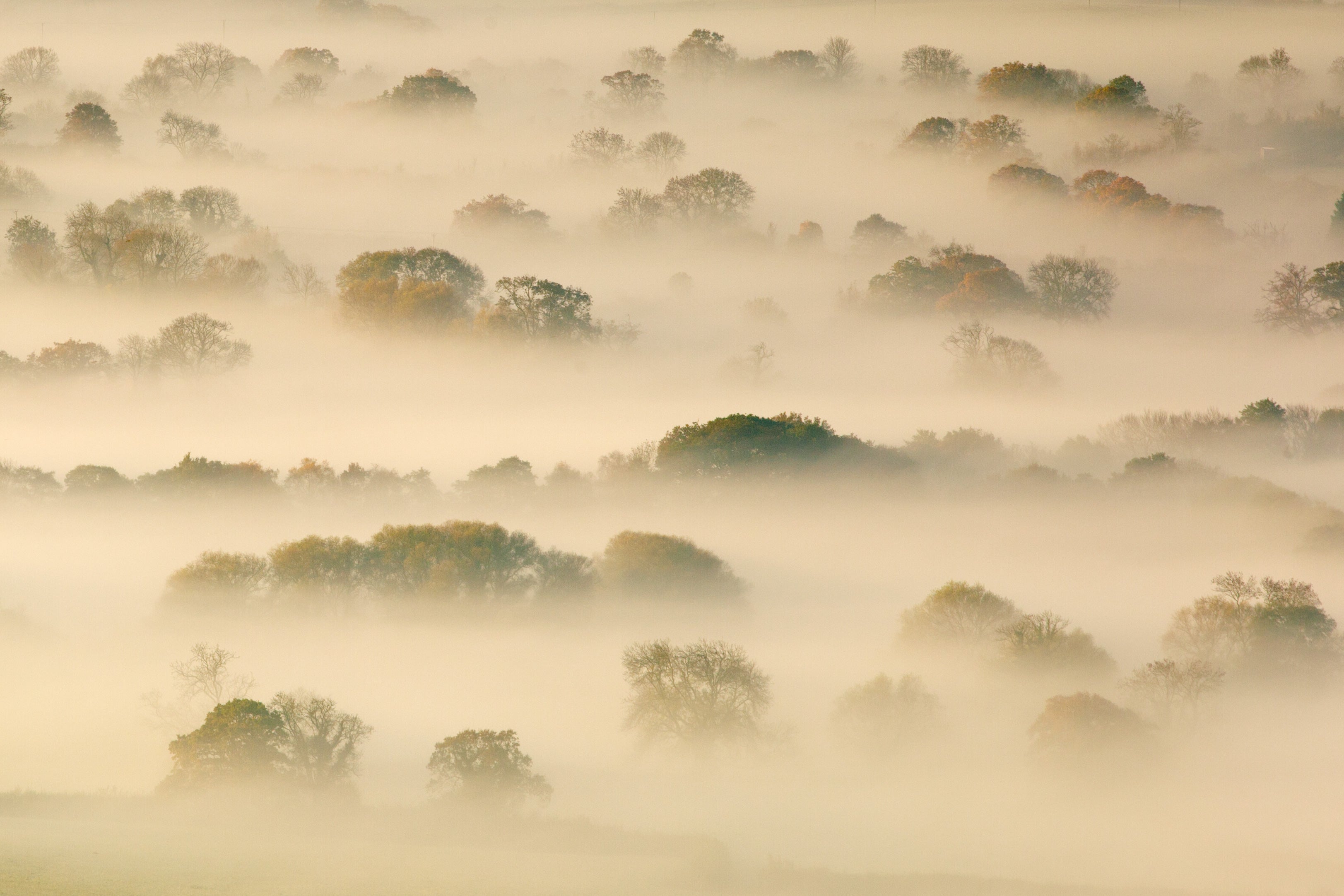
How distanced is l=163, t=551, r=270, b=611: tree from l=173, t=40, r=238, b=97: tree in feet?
271

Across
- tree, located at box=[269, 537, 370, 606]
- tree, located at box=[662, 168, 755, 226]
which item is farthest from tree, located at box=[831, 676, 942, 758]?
tree, located at box=[662, 168, 755, 226]

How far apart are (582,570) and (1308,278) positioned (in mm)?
62575

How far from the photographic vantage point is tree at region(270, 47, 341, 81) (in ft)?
450

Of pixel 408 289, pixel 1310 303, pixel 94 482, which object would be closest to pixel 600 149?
pixel 408 289

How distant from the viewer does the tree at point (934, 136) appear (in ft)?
395

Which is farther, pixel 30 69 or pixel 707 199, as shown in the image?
pixel 30 69

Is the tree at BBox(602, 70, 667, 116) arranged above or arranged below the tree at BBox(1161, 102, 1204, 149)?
above

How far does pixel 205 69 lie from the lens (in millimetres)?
128750

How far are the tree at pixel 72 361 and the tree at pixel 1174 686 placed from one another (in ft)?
189

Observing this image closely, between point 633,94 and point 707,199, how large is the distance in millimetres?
32171

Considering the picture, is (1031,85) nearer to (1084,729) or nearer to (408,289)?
(408,289)

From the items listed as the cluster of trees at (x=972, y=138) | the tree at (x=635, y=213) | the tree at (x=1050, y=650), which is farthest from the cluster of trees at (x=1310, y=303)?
the tree at (x=1050, y=650)

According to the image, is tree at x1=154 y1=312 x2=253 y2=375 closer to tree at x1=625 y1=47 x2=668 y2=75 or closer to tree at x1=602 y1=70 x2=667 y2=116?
tree at x1=602 y1=70 x2=667 y2=116

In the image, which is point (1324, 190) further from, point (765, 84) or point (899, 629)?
point (899, 629)
